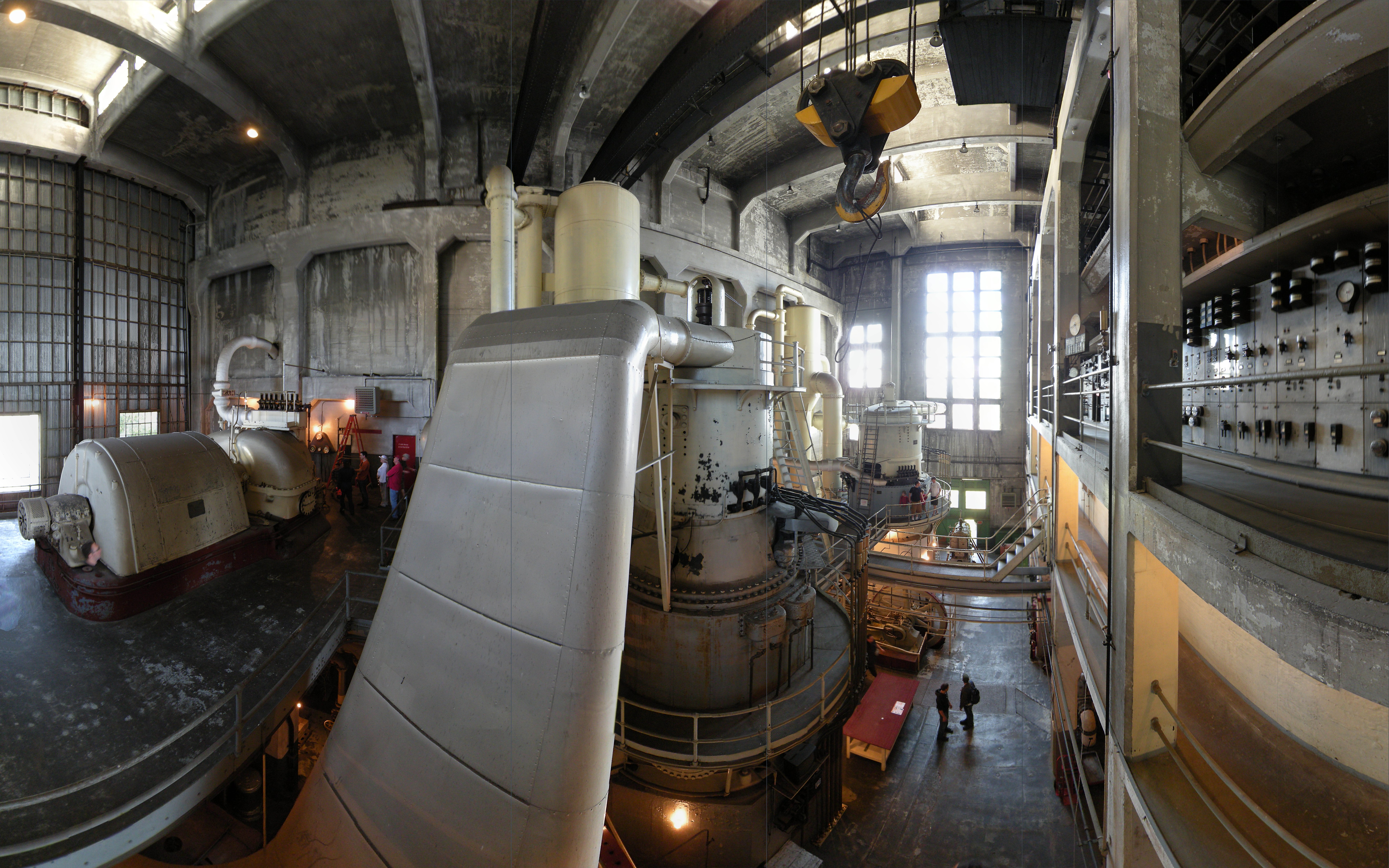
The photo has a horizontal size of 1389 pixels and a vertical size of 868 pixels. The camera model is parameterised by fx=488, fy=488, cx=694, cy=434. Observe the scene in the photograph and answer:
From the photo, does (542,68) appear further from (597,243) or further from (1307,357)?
(1307,357)

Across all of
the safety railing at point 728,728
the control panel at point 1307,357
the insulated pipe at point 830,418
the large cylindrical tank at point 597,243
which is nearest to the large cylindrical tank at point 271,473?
the large cylindrical tank at point 597,243

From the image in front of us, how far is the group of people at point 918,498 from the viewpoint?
1580 cm

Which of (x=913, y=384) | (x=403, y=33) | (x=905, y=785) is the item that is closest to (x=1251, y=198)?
(x=905, y=785)

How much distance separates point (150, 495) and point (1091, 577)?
12547mm

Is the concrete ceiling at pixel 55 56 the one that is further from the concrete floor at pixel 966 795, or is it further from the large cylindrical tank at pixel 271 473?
the concrete floor at pixel 966 795

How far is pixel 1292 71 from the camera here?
399 cm

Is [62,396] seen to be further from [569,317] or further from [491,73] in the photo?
[569,317]

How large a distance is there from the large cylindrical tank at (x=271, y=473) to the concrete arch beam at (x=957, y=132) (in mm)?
14339

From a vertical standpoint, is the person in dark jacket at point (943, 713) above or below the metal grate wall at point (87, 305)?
below

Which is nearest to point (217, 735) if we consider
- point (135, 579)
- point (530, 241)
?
point (135, 579)

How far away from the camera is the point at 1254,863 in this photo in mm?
2611

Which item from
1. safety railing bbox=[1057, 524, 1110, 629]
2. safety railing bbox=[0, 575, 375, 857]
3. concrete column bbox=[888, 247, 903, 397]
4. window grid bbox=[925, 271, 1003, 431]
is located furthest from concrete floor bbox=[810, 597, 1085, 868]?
concrete column bbox=[888, 247, 903, 397]

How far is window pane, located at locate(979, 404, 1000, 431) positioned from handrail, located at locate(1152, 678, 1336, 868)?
20179 millimetres

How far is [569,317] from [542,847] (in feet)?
8.68
